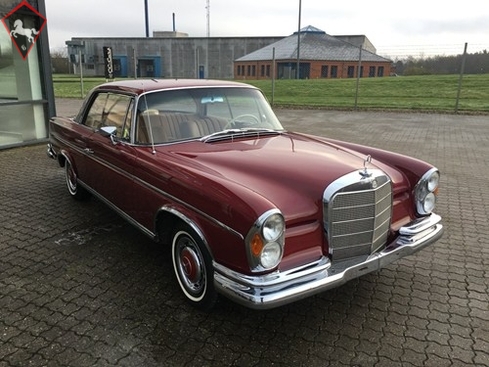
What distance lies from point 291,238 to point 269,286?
364 millimetres

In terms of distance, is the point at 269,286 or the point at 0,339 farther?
the point at 0,339

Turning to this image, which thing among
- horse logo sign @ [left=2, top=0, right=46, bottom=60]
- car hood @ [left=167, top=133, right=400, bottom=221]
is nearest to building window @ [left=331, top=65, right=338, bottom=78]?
horse logo sign @ [left=2, top=0, right=46, bottom=60]

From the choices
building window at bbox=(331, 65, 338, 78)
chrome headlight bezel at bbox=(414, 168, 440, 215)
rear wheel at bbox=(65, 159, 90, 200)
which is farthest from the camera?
building window at bbox=(331, 65, 338, 78)

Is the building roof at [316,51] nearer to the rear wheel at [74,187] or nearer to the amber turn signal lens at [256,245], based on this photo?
the rear wheel at [74,187]

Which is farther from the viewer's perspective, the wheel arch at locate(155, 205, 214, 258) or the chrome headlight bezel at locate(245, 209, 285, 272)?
the wheel arch at locate(155, 205, 214, 258)

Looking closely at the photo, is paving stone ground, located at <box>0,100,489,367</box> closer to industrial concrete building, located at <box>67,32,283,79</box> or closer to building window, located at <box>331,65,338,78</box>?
building window, located at <box>331,65,338,78</box>

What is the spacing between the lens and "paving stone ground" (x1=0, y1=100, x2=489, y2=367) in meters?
2.59

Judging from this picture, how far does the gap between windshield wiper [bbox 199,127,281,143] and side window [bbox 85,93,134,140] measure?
76 centimetres

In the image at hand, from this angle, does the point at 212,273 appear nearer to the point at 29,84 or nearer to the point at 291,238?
the point at 291,238

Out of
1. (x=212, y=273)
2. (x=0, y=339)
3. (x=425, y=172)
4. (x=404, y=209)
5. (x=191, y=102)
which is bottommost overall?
(x=0, y=339)

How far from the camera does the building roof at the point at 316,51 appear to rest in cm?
4753

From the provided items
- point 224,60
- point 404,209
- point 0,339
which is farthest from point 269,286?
point 224,60

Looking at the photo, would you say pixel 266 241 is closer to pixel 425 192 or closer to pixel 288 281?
pixel 288 281

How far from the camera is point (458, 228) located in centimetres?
470
